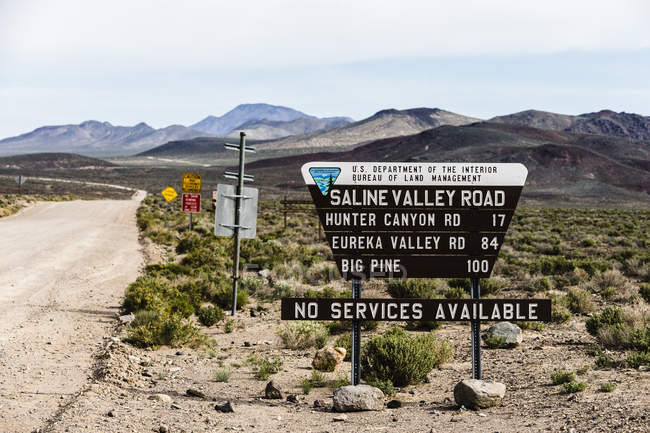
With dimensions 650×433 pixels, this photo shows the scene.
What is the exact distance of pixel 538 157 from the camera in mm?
121375

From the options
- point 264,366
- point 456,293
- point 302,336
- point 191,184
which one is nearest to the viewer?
point 264,366

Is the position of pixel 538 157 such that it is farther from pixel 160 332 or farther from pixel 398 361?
pixel 398 361

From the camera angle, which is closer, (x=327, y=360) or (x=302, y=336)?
(x=327, y=360)

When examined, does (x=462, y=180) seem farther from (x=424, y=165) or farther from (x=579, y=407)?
(x=579, y=407)

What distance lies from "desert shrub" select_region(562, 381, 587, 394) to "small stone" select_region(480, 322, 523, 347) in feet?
9.56

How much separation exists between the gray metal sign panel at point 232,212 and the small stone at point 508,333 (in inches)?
208

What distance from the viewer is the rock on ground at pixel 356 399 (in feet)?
24.2

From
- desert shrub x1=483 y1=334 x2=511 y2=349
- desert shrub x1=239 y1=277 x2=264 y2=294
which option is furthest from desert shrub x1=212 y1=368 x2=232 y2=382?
desert shrub x1=239 y1=277 x2=264 y2=294

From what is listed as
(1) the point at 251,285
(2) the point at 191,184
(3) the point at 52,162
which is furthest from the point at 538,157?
(3) the point at 52,162

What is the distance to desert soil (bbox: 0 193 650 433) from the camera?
654 cm

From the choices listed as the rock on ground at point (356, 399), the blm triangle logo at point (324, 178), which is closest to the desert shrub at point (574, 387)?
the rock on ground at point (356, 399)

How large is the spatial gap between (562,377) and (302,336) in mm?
4716

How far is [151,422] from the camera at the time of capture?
6613mm

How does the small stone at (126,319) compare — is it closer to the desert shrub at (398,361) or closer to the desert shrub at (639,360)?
the desert shrub at (398,361)
